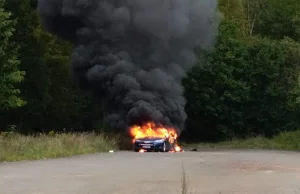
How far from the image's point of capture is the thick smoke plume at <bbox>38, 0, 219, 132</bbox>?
125 feet

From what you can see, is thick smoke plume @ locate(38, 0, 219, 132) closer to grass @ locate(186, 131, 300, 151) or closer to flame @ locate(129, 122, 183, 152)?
flame @ locate(129, 122, 183, 152)

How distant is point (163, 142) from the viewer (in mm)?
31391

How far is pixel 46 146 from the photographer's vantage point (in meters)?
24.8

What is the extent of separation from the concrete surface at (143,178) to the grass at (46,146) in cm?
228

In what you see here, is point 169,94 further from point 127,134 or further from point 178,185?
point 178,185

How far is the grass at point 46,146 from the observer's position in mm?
22453

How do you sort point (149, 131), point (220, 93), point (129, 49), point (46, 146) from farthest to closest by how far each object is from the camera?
1. point (220, 93)
2. point (129, 49)
3. point (149, 131)
4. point (46, 146)

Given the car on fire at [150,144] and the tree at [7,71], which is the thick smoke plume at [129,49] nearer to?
the tree at [7,71]

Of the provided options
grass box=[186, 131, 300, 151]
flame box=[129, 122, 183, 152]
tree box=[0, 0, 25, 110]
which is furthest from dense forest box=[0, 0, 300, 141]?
flame box=[129, 122, 183, 152]

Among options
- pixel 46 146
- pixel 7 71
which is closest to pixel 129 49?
pixel 7 71

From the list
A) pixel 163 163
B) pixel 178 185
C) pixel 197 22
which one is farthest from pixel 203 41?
pixel 178 185

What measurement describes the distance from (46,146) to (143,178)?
10.3 m

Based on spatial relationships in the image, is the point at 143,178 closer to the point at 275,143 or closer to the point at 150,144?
the point at 150,144

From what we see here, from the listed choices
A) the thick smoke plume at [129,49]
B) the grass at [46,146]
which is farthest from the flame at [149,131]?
the grass at [46,146]
